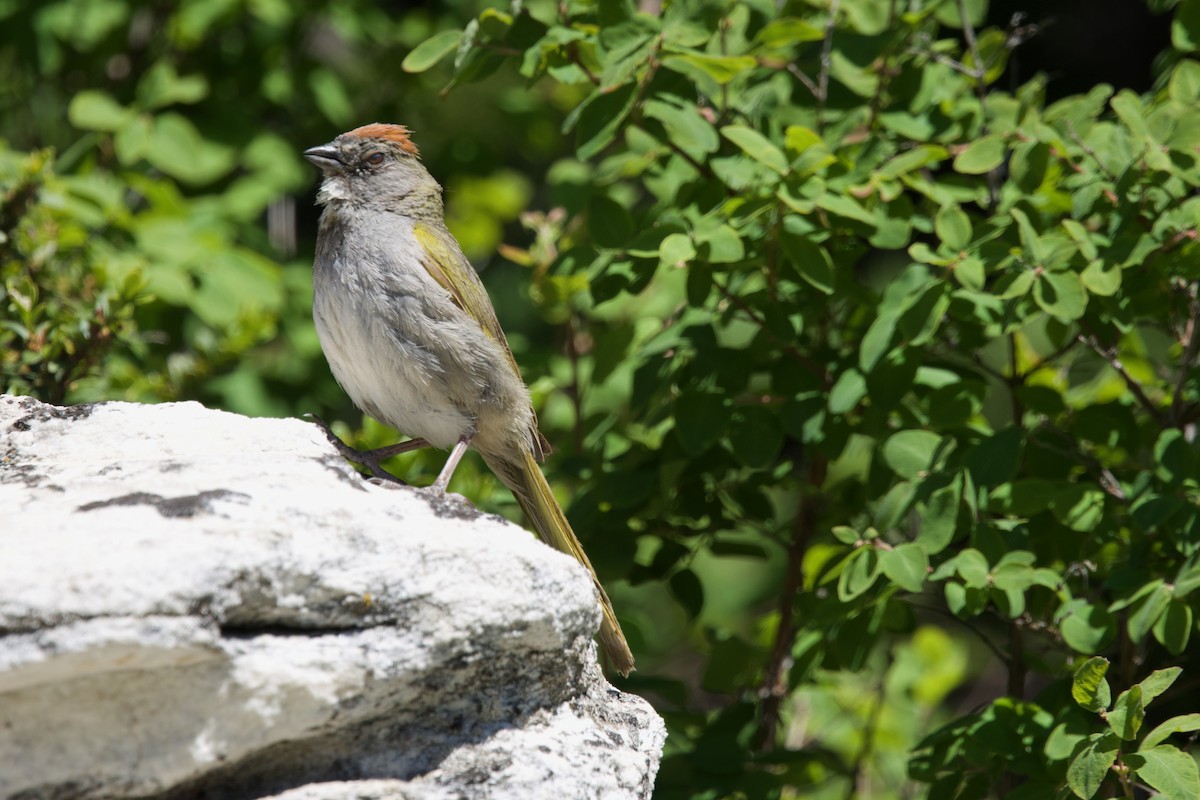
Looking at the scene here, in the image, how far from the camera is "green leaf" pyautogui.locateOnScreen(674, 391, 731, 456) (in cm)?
398

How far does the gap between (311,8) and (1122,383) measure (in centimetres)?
443

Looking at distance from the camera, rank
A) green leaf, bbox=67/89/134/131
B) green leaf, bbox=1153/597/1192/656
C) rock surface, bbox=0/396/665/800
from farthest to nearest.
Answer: green leaf, bbox=67/89/134/131 → green leaf, bbox=1153/597/1192/656 → rock surface, bbox=0/396/665/800

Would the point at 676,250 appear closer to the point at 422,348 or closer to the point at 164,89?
the point at 422,348

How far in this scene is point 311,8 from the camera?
21.3 feet

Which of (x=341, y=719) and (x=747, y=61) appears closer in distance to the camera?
A: (x=341, y=719)

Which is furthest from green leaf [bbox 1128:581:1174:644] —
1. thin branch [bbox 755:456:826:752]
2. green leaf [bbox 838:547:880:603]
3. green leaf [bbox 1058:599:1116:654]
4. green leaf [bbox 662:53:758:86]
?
green leaf [bbox 662:53:758:86]

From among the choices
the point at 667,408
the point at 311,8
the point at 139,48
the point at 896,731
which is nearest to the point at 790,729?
the point at 896,731

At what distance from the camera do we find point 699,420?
13.2ft

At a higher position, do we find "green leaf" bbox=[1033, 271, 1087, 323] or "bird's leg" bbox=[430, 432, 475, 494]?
"green leaf" bbox=[1033, 271, 1087, 323]

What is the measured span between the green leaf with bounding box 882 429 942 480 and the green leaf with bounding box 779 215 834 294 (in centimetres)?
52

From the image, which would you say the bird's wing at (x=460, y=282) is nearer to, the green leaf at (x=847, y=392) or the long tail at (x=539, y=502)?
the long tail at (x=539, y=502)

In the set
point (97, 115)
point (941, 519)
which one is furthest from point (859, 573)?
point (97, 115)

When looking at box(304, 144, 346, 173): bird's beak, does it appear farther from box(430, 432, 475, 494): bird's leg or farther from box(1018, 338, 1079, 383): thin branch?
box(1018, 338, 1079, 383): thin branch

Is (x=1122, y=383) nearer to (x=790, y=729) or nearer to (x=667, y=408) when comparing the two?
(x=667, y=408)
